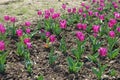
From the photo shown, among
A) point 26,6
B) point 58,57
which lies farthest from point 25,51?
point 26,6

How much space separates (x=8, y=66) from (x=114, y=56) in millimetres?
1995

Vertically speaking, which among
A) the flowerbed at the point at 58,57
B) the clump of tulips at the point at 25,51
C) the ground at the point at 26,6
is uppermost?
the clump of tulips at the point at 25,51

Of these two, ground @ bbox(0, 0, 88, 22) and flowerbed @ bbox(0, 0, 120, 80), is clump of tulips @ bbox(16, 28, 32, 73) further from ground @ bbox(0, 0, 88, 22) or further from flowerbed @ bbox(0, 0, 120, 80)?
ground @ bbox(0, 0, 88, 22)

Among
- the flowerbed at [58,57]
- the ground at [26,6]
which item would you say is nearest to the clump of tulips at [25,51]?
the flowerbed at [58,57]

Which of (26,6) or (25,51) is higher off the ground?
(25,51)

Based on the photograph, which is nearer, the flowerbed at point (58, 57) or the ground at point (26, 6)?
the flowerbed at point (58, 57)

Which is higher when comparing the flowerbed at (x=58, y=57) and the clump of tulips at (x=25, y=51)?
the clump of tulips at (x=25, y=51)

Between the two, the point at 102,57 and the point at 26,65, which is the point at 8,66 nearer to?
the point at 26,65

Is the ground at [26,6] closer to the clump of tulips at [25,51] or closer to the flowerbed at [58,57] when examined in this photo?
the flowerbed at [58,57]

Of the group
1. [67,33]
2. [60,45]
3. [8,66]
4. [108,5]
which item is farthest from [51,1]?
[8,66]

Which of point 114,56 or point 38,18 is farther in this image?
point 38,18

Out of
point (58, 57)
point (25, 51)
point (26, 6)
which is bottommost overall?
point (26, 6)

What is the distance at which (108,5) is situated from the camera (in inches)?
372

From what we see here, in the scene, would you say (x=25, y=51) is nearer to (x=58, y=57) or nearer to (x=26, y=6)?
(x=58, y=57)
